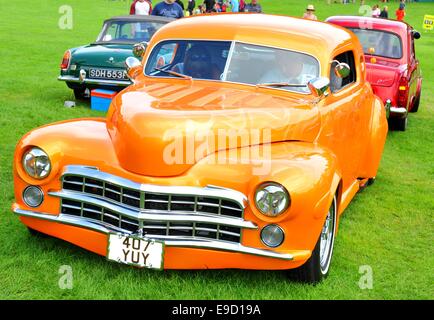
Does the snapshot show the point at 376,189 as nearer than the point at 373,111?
No

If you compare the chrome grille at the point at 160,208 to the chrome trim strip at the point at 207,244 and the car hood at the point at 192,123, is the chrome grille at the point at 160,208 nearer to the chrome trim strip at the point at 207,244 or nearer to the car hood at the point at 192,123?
the chrome trim strip at the point at 207,244

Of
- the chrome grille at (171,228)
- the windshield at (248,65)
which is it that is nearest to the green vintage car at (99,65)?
the windshield at (248,65)

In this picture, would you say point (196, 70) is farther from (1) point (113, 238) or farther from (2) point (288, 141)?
(1) point (113, 238)

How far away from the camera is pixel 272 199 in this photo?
3.78 m

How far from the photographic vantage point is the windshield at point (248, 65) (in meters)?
4.99

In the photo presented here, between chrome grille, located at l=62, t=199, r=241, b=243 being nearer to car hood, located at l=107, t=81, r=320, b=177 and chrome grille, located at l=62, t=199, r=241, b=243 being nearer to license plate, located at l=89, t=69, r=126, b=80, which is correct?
car hood, located at l=107, t=81, r=320, b=177

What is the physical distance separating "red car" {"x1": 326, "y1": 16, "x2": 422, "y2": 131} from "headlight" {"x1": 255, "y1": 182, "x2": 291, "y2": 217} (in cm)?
579

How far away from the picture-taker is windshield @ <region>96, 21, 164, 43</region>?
36.0ft

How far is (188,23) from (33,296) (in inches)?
110

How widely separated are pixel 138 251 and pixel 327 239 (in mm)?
1410

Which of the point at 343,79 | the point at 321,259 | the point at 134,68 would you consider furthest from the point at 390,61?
the point at 321,259

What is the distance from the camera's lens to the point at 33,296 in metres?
3.88

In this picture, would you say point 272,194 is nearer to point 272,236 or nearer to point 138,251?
point 272,236
